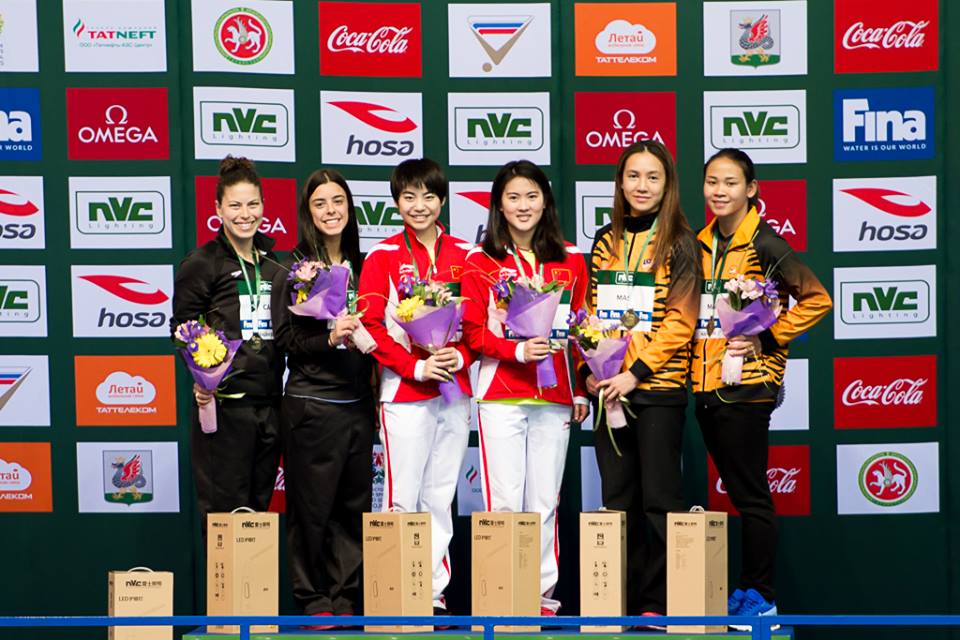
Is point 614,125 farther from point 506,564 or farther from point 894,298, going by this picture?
point 506,564

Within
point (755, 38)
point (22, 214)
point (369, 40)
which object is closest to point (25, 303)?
point (22, 214)

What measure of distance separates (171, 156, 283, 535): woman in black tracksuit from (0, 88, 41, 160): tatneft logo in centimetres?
131

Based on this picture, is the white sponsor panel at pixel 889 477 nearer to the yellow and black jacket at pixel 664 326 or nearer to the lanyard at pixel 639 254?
the yellow and black jacket at pixel 664 326

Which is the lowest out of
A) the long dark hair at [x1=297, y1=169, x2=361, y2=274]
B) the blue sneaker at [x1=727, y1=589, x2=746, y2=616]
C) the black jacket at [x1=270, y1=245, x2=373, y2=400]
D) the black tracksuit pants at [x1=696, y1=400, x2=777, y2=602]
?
the blue sneaker at [x1=727, y1=589, x2=746, y2=616]

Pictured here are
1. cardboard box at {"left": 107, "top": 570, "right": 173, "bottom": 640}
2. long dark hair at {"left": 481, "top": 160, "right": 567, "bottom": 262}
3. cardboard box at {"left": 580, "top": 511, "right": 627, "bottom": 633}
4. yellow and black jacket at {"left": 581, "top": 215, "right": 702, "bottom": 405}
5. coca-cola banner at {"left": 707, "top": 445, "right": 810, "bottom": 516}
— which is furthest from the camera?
coca-cola banner at {"left": 707, "top": 445, "right": 810, "bottom": 516}

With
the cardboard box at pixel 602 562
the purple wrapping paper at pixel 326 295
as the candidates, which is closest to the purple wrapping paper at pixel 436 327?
the purple wrapping paper at pixel 326 295

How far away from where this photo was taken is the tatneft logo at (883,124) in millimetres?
5035

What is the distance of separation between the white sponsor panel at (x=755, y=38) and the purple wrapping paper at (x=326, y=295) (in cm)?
202

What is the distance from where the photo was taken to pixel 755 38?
5043 mm

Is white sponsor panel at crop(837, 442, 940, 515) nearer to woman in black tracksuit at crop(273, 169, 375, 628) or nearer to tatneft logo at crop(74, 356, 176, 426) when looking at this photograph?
woman in black tracksuit at crop(273, 169, 375, 628)

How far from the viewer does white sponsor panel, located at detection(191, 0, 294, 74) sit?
16.4 ft

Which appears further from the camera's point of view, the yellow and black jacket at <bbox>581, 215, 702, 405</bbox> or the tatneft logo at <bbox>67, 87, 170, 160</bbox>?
the tatneft logo at <bbox>67, 87, 170, 160</bbox>

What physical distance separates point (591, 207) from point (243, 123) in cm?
152

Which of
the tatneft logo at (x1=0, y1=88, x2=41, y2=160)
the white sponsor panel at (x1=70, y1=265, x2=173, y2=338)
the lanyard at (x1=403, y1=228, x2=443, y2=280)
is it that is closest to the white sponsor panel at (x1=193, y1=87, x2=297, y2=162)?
the white sponsor panel at (x1=70, y1=265, x2=173, y2=338)
